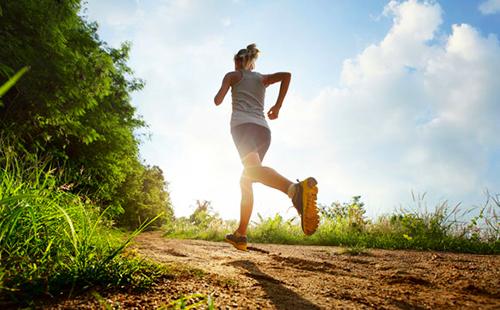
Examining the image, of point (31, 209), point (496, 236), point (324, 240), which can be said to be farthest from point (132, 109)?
point (496, 236)

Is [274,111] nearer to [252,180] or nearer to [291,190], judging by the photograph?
[252,180]

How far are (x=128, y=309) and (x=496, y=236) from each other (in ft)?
19.2

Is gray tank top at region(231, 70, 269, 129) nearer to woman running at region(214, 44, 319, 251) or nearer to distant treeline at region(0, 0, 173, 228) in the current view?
woman running at region(214, 44, 319, 251)

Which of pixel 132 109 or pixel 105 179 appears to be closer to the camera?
pixel 105 179

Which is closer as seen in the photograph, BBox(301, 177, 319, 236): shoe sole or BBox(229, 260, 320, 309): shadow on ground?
BBox(229, 260, 320, 309): shadow on ground

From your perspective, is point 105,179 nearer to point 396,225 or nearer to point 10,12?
point 10,12

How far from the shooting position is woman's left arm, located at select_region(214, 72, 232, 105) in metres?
3.26

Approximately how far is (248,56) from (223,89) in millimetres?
526

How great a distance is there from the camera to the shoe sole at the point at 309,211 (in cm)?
260

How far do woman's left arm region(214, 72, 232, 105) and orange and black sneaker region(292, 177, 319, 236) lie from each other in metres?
1.26

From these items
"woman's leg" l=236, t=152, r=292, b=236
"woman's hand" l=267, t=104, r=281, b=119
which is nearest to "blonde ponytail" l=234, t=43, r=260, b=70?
"woman's hand" l=267, t=104, r=281, b=119

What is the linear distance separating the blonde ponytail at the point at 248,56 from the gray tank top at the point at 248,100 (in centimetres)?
12

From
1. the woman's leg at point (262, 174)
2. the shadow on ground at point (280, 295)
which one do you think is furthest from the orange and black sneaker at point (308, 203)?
the shadow on ground at point (280, 295)

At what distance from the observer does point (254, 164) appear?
2.94 meters
